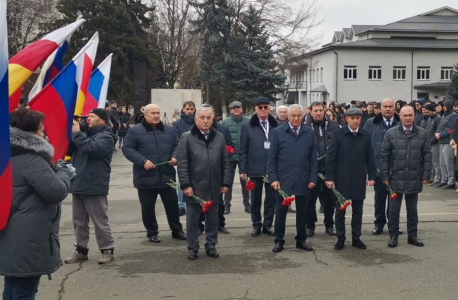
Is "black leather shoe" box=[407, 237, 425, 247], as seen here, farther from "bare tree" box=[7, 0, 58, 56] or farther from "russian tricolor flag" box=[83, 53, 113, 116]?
"bare tree" box=[7, 0, 58, 56]

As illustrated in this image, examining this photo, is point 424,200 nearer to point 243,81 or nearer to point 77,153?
point 77,153

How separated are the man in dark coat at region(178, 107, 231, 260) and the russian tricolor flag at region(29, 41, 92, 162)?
67.7 inches

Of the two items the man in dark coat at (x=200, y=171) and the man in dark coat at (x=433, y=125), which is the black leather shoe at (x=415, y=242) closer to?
the man in dark coat at (x=200, y=171)

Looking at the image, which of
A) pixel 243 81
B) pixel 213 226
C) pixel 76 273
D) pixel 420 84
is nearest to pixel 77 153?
pixel 76 273

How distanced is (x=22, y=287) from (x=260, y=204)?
200 inches

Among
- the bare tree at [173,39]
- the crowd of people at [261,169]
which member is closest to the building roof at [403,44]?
the bare tree at [173,39]

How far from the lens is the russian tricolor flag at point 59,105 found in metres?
5.93

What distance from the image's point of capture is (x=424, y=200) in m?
12.2

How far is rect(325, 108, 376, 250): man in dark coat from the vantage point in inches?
317

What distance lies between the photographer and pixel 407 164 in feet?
26.6

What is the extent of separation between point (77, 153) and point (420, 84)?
60.9m

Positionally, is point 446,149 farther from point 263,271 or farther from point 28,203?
point 28,203

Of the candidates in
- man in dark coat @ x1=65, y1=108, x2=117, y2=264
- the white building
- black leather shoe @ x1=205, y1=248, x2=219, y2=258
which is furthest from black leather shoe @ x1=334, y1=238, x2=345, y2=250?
the white building

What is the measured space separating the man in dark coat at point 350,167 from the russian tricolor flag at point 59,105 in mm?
3569
